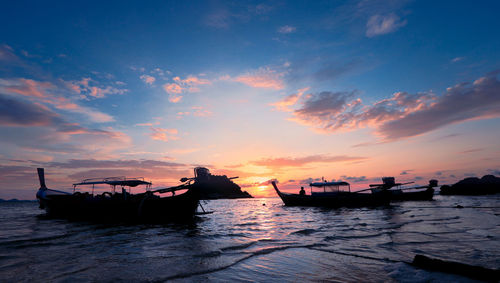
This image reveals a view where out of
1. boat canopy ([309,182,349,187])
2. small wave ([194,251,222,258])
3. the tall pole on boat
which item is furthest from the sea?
the tall pole on boat

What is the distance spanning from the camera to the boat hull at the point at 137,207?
75.2 feet

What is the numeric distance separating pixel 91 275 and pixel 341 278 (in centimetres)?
731

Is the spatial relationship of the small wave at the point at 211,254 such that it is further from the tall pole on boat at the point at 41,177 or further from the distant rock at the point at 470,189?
the distant rock at the point at 470,189

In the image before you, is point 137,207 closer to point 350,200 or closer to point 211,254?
point 211,254

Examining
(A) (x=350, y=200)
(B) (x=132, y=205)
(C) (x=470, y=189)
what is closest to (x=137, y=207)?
(B) (x=132, y=205)

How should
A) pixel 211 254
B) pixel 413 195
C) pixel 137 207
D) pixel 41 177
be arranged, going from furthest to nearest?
pixel 413 195
pixel 41 177
pixel 137 207
pixel 211 254

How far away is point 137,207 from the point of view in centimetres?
2306

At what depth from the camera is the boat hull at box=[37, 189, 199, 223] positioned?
75.2ft

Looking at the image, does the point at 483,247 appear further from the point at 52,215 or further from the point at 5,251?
the point at 52,215

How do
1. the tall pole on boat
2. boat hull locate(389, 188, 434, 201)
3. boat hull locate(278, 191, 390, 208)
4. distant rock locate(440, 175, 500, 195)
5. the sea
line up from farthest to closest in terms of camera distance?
1. distant rock locate(440, 175, 500, 195)
2. boat hull locate(389, 188, 434, 201)
3. boat hull locate(278, 191, 390, 208)
4. the tall pole on boat
5. the sea

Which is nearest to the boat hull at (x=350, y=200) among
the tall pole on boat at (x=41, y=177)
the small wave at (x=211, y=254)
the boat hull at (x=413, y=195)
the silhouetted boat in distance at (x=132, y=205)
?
the boat hull at (x=413, y=195)

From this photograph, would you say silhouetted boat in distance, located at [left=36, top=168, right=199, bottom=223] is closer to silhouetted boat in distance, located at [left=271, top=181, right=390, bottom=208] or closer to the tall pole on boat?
the tall pole on boat

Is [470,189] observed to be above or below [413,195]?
below

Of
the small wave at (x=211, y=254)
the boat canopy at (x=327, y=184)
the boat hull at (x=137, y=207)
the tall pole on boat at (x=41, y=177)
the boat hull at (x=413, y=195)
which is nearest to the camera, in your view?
the small wave at (x=211, y=254)
